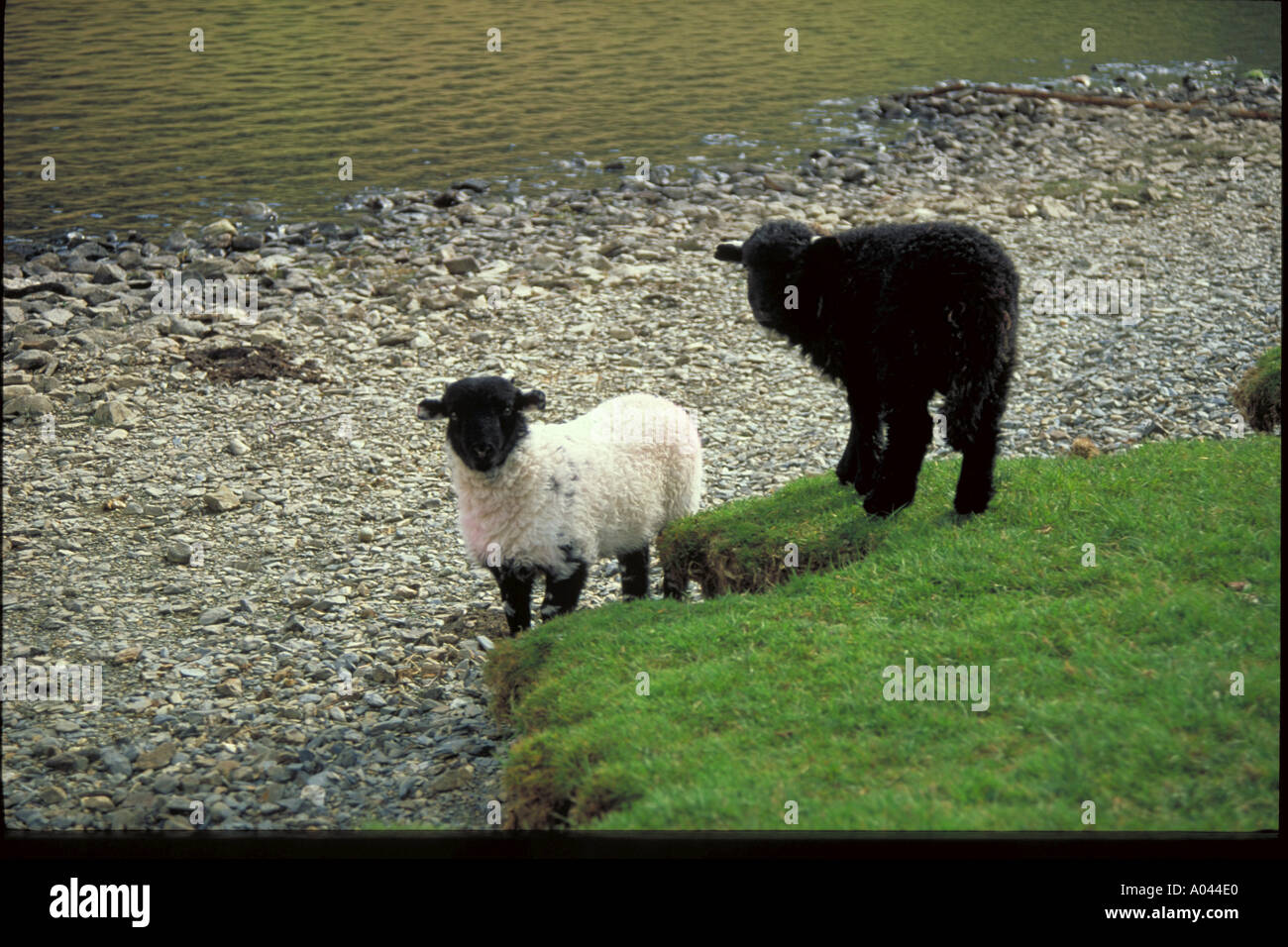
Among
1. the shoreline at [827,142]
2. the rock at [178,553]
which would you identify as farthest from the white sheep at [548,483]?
the shoreline at [827,142]

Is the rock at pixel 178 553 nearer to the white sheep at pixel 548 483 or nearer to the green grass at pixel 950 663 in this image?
the white sheep at pixel 548 483

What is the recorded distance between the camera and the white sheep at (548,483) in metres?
6.72

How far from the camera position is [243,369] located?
1248 centimetres

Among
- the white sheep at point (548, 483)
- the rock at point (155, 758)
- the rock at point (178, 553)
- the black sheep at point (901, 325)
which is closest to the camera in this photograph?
the black sheep at point (901, 325)

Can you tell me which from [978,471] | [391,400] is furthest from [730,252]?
[391,400]

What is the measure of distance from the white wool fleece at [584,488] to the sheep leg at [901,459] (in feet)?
4.71

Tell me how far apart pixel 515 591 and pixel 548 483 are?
30.8 inches

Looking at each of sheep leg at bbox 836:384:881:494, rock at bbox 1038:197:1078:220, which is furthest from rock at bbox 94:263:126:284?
rock at bbox 1038:197:1078:220

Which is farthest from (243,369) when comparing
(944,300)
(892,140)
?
(892,140)

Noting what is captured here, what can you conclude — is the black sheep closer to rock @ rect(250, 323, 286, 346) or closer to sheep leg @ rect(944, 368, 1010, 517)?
sheep leg @ rect(944, 368, 1010, 517)

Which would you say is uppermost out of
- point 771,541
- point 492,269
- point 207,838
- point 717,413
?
point 492,269

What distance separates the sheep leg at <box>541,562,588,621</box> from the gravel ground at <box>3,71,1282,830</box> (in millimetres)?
830
